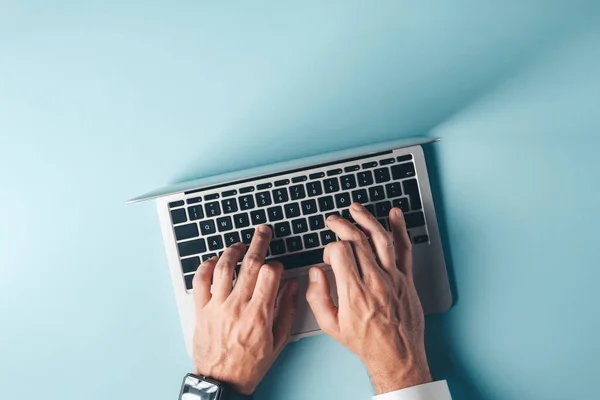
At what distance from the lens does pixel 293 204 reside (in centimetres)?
91

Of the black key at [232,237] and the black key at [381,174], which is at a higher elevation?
the black key at [381,174]

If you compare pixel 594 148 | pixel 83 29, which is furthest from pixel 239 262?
pixel 594 148

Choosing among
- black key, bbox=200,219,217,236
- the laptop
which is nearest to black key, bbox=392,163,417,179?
the laptop

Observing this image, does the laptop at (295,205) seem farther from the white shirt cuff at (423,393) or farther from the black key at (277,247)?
the white shirt cuff at (423,393)

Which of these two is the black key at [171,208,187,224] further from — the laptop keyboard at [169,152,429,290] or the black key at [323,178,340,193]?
the black key at [323,178,340,193]

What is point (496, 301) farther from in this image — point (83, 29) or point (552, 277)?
point (83, 29)

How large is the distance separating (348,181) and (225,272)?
252 millimetres

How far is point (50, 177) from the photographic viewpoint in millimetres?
974

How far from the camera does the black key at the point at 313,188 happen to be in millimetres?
907

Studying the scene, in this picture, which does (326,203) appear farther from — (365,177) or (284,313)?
(284,313)

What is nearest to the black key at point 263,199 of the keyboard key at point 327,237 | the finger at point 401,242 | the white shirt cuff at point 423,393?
the keyboard key at point 327,237

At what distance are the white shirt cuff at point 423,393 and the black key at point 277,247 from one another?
0.29 m

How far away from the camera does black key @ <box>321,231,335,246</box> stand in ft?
2.99

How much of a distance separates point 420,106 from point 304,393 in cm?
55
